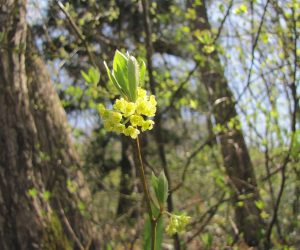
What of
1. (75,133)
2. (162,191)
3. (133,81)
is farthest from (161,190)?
(75,133)

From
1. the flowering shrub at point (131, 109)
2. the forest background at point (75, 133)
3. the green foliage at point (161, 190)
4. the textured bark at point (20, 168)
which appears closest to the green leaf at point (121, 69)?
the flowering shrub at point (131, 109)

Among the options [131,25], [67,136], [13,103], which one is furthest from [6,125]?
[131,25]

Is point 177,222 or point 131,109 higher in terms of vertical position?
point 131,109

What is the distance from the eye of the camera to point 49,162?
11.7 feet

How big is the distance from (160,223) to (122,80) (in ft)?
1.23

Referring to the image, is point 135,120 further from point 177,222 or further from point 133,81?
point 177,222

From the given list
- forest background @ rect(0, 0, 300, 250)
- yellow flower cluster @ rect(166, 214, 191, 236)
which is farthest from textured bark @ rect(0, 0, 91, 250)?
→ yellow flower cluster @ rect(166, 214, 191, 236)

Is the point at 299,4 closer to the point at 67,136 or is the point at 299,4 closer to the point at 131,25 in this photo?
the point at 67,136

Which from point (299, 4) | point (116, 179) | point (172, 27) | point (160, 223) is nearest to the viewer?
point (160, 223)

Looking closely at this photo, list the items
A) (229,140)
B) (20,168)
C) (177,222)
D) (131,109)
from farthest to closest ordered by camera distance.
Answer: (229,140), (20,168), (177,222), (131,109)

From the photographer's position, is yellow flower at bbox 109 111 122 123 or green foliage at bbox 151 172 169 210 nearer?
yellow flower at bbox 109 111 122 123

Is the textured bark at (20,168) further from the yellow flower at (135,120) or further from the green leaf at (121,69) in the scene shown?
the yellow flower at (135,120)

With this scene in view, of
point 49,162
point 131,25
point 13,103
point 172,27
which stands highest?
point 131,25

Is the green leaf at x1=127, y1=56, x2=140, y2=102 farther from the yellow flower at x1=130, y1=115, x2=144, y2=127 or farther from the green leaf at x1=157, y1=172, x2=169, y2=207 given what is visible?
the green leaf at x1=157, y1=172, x2=169, y2=207
